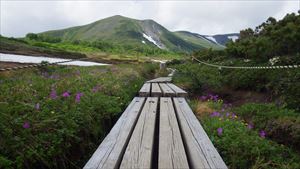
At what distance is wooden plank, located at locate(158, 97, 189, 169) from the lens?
191 cm

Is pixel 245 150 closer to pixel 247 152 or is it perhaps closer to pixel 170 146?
pixel 247 152

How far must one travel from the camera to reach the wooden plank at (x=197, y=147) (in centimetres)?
195

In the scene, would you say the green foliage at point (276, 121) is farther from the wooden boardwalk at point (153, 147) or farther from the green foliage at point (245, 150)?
the wooden boardwalk at point (153, 147)

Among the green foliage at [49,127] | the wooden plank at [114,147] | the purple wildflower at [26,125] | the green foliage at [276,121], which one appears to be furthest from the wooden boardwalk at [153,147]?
the green foliage at [276,121]

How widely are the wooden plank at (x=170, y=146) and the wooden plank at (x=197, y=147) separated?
0.06 meters

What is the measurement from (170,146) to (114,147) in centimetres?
46

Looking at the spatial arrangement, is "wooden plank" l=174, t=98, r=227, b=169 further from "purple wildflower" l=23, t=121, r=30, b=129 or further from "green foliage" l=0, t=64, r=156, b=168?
"purple wildflower" l=23, t=121, r=30, b=129

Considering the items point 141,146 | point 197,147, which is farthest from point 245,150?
point 141,146

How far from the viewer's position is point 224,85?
10.5 metres

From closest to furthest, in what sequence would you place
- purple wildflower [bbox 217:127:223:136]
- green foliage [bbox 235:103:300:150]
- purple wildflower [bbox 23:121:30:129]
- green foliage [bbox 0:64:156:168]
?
green foliage [bbox 0:64:156:168]
purple wildflower [bbox 23:121:30:129]
purple wildflower [bbox 217:127:223:136]
green foliage [bbox 235:103:300:150]

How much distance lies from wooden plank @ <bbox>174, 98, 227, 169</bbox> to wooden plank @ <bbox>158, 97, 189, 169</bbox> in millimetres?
63

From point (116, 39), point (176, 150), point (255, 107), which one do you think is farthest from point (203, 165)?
point (116, 39)

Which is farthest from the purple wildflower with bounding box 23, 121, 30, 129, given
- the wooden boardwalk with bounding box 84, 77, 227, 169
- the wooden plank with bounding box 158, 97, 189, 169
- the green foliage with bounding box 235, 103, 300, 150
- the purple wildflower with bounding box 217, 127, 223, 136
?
the green foliage with bounding box 235, 103, 300, 150

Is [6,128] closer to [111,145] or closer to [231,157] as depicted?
[111,145]
